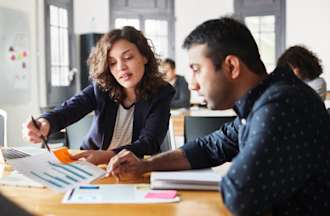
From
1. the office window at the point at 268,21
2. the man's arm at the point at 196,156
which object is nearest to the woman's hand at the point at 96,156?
the man's arm at the point at 196,156

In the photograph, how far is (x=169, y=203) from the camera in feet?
3.95

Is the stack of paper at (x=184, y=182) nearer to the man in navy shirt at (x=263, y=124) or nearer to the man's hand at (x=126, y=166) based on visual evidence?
the man's hand at (x=126, y=166)

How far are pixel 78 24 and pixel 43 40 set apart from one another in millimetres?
1241

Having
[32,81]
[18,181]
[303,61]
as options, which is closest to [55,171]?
[18,181]

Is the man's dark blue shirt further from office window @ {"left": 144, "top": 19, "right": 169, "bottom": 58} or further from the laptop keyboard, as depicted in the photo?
office window @ {"left": 144, "top": 19, "right": 169, "bottom": 58}

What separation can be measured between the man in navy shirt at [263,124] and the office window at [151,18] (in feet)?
20.5

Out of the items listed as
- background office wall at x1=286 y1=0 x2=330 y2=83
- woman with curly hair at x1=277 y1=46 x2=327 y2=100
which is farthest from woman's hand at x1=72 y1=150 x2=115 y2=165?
background office wall at x1=286 y1=0 x2=330 y2=83

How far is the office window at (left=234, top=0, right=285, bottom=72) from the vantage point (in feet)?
24.0

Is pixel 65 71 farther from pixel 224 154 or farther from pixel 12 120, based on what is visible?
pixel 224 154

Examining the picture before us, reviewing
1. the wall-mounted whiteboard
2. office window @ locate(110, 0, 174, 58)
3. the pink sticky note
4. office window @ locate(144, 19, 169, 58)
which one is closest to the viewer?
the pink sticky note

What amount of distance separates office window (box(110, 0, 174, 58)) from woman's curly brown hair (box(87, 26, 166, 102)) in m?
5.28

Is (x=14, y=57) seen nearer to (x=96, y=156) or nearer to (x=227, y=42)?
(x=96, y=156)

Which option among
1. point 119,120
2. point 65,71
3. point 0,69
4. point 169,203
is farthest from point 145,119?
point 65,71

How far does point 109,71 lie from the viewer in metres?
2.12
